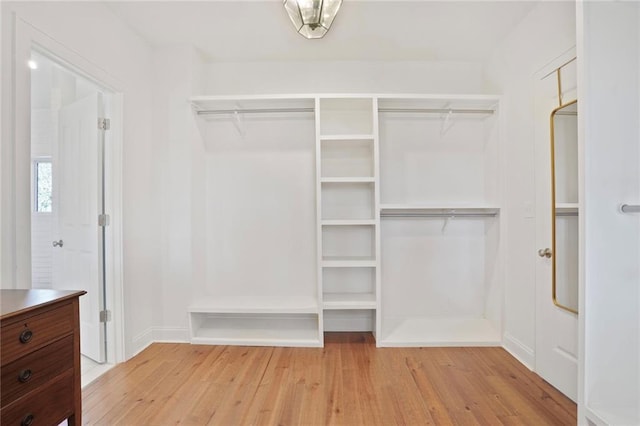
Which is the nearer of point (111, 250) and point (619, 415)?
point (619, 415)

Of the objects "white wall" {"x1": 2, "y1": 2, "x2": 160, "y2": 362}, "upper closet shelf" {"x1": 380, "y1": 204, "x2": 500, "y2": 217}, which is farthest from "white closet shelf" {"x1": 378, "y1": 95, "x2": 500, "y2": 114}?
"white wall" {"x1": 2, "y1": 2, "x2": 160, "y2": 362}

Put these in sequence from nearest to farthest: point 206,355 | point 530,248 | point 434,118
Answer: point 530,248, point 206,355, point 434,118

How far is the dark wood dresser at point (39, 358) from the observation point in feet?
3.35

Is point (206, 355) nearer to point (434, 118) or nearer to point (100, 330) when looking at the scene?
point (100, 330)

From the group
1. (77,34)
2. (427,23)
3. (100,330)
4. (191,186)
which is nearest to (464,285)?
(427,23)

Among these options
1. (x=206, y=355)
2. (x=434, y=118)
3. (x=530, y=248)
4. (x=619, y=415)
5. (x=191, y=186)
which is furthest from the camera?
(x=434, y=118)

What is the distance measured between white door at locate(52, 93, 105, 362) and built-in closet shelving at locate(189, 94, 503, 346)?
2.76 ft

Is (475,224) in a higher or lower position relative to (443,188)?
lower

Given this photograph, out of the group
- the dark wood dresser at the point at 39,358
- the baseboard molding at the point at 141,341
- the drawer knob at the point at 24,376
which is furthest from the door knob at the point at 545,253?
the baseboard molding at the point at 141,341

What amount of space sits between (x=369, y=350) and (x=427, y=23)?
2.71m

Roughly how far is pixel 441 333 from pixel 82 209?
321 cm

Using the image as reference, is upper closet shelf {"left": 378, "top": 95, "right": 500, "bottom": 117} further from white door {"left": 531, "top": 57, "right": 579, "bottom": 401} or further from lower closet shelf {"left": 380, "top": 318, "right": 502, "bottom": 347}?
lower closet shelf {"left": 380, "top": 318, "right": 502, "bottom": 347}

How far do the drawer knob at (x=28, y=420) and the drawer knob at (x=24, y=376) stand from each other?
Result: 0.43ft

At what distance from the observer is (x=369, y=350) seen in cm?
251
